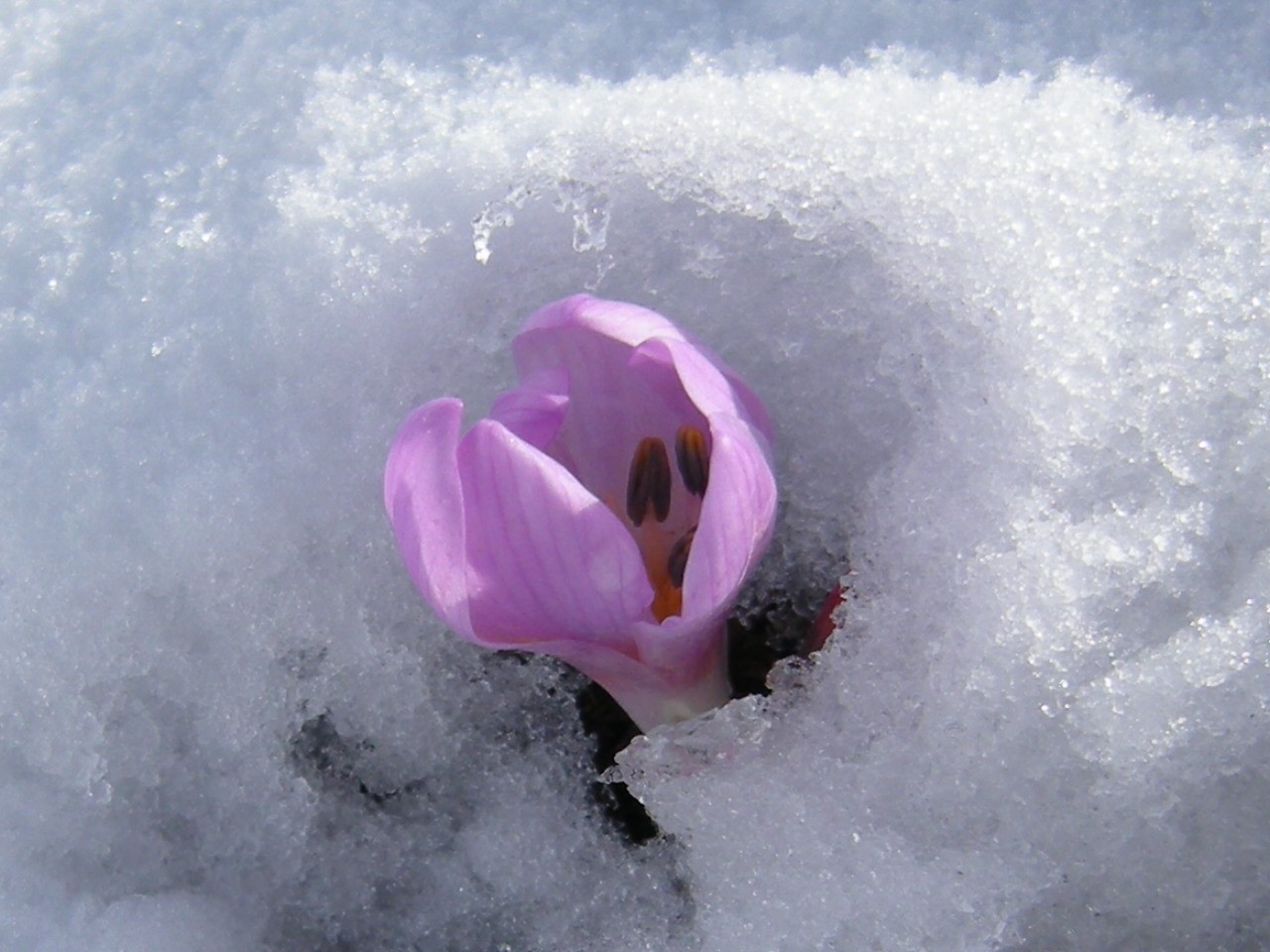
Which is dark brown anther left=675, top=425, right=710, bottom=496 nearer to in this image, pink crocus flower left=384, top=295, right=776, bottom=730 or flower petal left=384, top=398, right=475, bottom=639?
pink crocus flower left=384, top=295, right=776, bottom=730

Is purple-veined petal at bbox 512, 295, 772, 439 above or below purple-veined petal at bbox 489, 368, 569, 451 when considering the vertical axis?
above

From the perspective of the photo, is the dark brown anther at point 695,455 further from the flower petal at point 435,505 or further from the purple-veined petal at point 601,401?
the flower petal at point 435,505

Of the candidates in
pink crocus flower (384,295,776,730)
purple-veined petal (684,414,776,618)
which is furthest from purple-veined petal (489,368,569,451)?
purple-veined petal (684,414,776,618)

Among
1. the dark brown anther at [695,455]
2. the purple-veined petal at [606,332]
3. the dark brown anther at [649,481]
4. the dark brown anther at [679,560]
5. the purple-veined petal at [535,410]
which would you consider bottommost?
the dark brown anther at [679,560]

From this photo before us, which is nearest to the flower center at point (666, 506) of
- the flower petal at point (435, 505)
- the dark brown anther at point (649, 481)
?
the dark brown anther at point (649, 481)

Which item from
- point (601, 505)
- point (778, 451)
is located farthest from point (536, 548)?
point (778, 451)

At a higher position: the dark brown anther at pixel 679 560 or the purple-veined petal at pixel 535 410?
the purple-veined petal at pixel 535 410

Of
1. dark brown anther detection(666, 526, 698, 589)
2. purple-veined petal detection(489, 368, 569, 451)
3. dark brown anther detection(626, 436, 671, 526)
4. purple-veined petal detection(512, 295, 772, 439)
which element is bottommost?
dark brown anther detection(666, 526, 698, 589)

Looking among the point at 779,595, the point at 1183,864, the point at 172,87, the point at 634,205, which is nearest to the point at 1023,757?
the point at 1183,864
